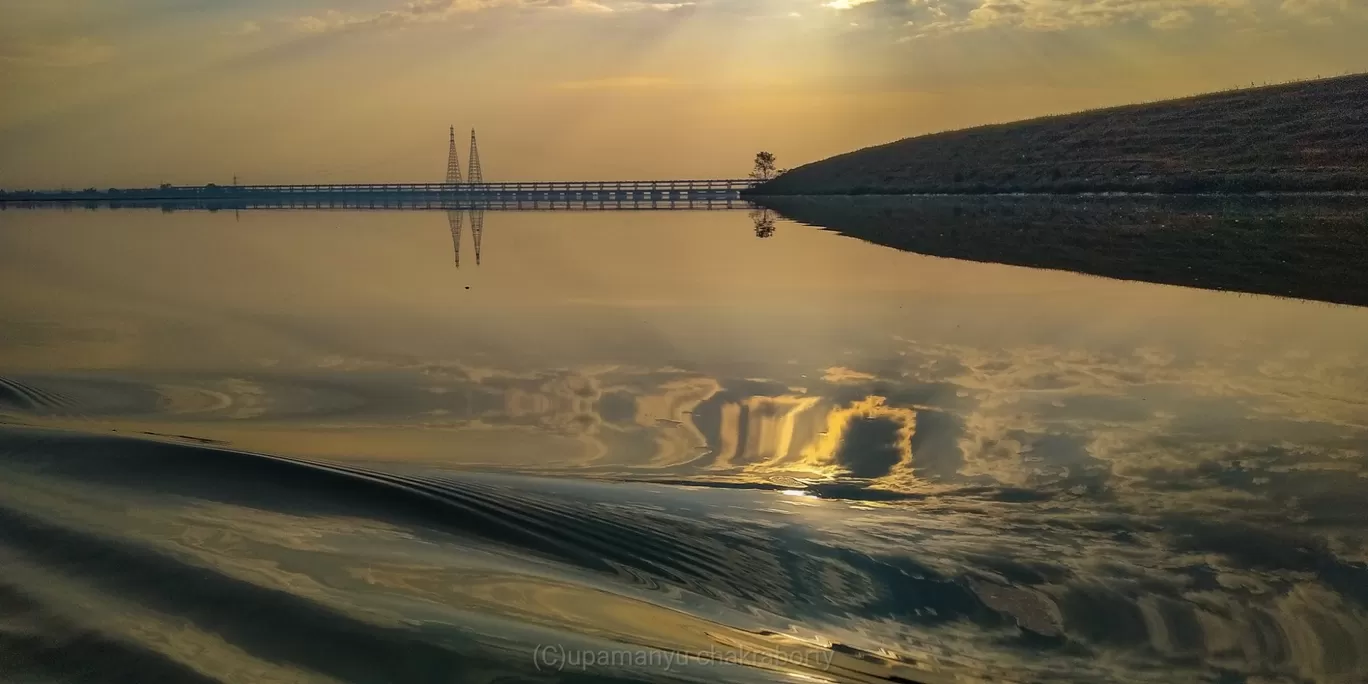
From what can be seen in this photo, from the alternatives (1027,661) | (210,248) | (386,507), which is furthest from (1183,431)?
(210,248)

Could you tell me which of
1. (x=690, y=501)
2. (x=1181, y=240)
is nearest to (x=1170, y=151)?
(x=1181, y=240)

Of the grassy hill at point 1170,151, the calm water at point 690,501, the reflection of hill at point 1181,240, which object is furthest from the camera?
the grassy hill at point 1170,151

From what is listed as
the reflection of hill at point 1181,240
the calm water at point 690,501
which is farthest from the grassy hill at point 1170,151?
the calm water at point 690,501

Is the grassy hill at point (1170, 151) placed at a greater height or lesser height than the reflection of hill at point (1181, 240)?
greater

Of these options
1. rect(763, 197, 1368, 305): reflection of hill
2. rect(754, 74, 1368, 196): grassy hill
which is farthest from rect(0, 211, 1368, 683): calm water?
rect(754, 74, 1368, 196): grassy hill

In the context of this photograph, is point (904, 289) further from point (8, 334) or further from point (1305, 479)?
point (8, 334)

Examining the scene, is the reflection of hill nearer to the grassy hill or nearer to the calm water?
the calm water

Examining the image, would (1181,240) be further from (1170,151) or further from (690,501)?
(1170,151)

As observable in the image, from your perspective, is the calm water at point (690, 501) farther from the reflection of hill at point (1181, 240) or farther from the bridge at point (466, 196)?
the bridge at point (466, 196)
